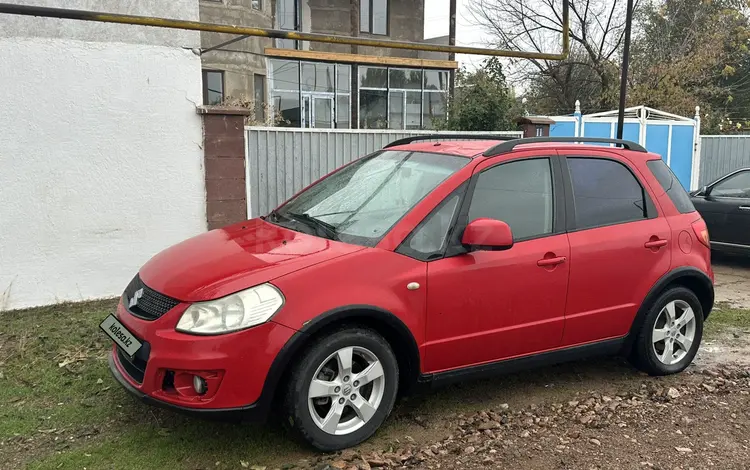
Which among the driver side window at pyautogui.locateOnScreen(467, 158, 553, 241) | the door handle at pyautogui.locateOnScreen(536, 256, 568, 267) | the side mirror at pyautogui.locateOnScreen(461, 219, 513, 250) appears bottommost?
the door handle at pyautogui.locateOnScreen(536, 256, 568, 267)

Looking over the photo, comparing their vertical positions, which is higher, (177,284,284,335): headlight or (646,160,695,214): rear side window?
(646,160,695,214): rear side window

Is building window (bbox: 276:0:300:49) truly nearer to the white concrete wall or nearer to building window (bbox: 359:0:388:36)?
building window (bbox: 359:0:388:36)

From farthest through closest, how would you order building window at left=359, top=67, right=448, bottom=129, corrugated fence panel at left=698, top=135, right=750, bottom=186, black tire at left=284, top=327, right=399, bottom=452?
building window at left=359, top=67, right=448, bottom=129 → corrugated fence panel at left=698, top=135, right=750, bottom=186 → black tire at left=284, top=327, right=399, bottom=452

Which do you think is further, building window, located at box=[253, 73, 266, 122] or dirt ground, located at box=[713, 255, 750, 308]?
building window, located at box=[253, 73, 266, 122]

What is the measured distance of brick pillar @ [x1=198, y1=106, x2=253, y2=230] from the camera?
7.02 metres

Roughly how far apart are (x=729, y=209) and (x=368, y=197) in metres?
6.96

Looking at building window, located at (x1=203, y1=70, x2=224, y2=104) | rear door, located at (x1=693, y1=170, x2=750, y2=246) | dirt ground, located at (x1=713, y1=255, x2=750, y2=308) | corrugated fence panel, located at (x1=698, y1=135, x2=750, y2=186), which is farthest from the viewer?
building window, located at (x1=203, y1=70, x2=224, y2=104)

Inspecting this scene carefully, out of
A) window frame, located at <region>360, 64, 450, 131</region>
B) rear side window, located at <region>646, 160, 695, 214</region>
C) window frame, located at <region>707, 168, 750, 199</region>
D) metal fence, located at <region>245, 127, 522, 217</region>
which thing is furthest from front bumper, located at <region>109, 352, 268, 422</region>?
window frame, located at <region>360, 64, 450, 131</region>

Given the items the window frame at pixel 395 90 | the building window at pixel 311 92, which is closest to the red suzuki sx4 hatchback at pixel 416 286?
the building window at pixel 311 92

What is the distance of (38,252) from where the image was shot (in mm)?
6418

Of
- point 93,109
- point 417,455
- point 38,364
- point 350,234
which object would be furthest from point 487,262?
point 93,109

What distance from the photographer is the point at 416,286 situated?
363 cm

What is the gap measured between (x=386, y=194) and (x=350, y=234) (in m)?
0.46

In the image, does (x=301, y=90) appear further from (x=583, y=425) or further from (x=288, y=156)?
(x=583, y=425)
